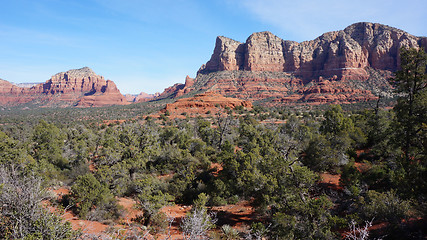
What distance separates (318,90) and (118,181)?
123 m

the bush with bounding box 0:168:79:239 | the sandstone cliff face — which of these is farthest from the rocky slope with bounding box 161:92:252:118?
the sandstone cliff face

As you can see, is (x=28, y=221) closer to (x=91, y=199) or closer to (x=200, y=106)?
(x=91, y=199)

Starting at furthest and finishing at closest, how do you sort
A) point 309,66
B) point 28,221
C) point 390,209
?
1. point 309,66
2. point 390,209
3. point 28,221

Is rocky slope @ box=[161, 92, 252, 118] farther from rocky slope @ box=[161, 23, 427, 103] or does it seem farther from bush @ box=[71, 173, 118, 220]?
bush @ box=[71, 173, 118, 220]

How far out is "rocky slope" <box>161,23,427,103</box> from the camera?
119 metres

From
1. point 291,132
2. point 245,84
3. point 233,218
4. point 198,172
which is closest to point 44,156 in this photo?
point 198,172

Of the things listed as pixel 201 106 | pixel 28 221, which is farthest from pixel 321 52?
pixel 28 221

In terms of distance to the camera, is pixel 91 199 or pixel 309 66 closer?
pixel 91 199

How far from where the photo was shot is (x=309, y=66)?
160 meters

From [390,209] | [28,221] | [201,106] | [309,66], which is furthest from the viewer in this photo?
[309,66]

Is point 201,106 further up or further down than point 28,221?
further up

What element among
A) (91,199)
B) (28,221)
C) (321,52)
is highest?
(321,52)

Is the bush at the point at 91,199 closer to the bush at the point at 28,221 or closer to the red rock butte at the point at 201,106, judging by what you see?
the bush at the point at 28,221

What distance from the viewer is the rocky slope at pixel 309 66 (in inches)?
4680
